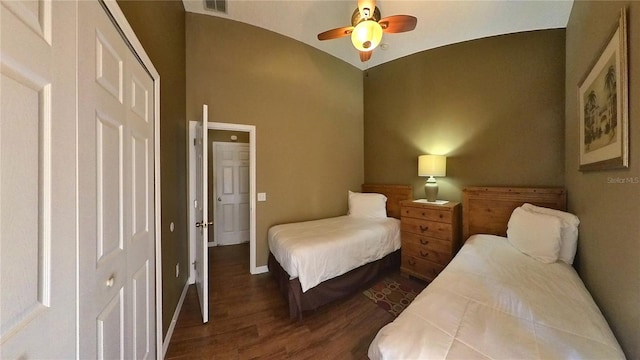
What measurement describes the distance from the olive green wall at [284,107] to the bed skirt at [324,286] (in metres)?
0.81

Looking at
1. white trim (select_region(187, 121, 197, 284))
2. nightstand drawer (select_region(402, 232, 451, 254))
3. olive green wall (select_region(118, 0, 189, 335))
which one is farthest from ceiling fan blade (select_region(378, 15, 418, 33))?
white trim (select_region(187, 121, 197, 284))

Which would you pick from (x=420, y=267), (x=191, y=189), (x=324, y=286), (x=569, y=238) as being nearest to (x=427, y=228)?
(x=420, y=267)

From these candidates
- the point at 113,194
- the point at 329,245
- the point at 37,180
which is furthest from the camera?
the point at 329,245

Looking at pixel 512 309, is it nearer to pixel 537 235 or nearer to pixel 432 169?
pixel 537 235

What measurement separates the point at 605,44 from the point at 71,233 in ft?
8.62

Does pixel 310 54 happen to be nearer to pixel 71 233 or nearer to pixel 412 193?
pixel 412 193

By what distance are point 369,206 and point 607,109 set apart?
2.34 metres

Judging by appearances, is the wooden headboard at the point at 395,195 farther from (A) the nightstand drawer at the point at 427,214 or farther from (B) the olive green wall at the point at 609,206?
(B) the olive green wall at the point at 609,206

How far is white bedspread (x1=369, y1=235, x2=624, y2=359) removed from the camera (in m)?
0.83

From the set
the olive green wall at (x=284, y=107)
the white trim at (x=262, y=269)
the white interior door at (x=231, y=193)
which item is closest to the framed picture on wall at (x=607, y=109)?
the olive green wall at (x=284, y=107)

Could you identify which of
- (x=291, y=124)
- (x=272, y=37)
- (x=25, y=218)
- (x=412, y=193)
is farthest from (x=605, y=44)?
(x=272, y=37)

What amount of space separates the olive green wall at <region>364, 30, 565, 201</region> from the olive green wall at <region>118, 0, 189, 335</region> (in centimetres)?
286

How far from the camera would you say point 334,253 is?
2.12 m

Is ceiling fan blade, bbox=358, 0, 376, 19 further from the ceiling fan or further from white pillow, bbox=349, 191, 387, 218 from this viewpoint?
white pillow, bbox=349, 191, 387, 218
